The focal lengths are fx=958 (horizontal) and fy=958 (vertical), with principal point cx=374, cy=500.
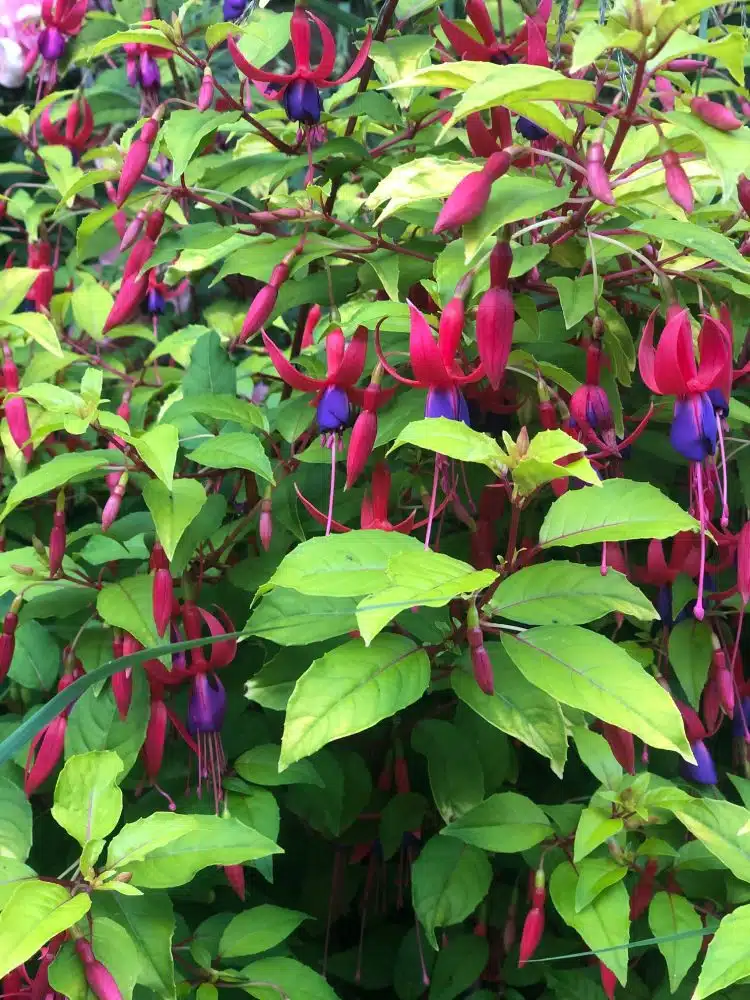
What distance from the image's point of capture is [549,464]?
1.85 ft

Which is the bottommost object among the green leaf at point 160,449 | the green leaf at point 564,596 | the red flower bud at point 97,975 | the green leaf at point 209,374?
the red flower bud at point 97,975

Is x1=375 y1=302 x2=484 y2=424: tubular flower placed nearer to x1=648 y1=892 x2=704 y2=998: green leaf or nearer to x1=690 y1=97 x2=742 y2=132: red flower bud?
x1=690 y1=97 x2=742 y2=132: red flower bud


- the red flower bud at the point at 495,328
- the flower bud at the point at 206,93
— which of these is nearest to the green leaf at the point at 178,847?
the red flower bud at the point at 495,328

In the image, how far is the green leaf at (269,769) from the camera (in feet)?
2.48

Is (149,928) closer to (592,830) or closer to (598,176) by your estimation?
(592,830)

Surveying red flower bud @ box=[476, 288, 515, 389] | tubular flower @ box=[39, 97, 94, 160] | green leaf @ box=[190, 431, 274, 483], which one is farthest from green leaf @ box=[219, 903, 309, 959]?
tubular flower @ box=[39, 97, 94, 160]

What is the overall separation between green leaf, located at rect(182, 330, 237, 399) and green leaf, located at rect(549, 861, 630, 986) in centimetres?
51

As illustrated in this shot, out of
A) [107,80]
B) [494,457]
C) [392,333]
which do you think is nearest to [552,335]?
[392,333]

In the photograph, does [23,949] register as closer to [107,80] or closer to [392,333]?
[392,333]

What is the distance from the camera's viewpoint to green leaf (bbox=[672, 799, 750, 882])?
0.65 metres

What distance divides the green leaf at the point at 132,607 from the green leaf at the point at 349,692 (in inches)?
6.7

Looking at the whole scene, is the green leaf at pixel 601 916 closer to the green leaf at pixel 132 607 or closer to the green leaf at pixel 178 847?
the green leaf at pixel 178 847

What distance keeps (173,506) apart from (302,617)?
13 centimetres

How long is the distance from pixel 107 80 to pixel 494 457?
1.25 m
